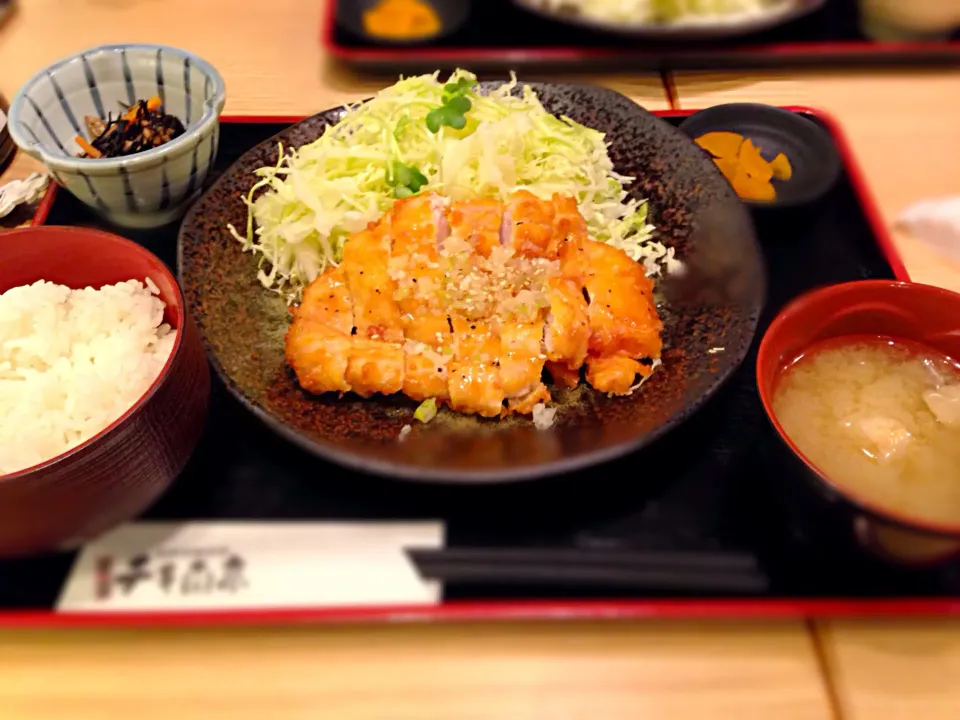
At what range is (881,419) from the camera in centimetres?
137

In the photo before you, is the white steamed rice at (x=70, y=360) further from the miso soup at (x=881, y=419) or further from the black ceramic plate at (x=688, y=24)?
the black ceramic plate at (x=688, y=24)

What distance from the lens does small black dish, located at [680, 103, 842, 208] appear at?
1981 millimetres

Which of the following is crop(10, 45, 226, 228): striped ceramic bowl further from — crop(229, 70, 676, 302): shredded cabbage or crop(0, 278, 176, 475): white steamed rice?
crop(0, 278, 176, 475): white steamed rice

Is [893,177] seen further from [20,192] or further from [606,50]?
[20,192]

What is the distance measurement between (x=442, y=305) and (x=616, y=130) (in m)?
0.87

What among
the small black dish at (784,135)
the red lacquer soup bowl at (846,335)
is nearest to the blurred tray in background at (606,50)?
the small black dish at (784,135)

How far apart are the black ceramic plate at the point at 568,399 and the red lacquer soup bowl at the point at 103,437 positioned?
0.32ft

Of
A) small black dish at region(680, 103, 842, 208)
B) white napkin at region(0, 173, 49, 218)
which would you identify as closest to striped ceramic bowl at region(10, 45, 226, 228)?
white napkin at region(0, 173, 49, 218)

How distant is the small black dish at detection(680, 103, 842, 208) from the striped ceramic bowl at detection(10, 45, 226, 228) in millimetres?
1382

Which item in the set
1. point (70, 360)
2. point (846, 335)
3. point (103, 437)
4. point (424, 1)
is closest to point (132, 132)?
point (70, 360)

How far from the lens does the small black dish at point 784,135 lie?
6.50 ft

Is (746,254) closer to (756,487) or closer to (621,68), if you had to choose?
(756,487)

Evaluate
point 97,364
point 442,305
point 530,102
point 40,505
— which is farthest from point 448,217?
point 40,505

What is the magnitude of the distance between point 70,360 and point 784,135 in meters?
1.99
